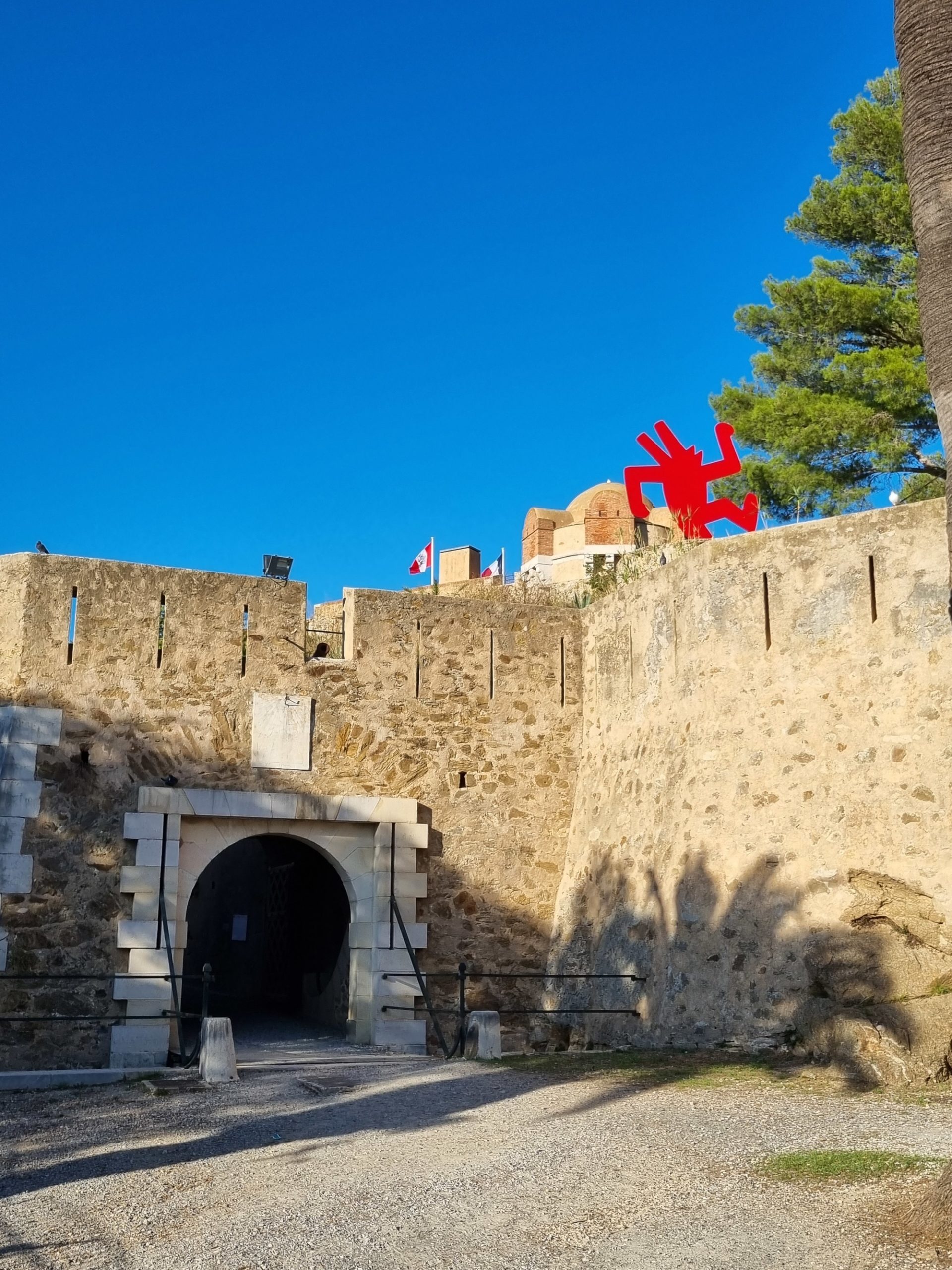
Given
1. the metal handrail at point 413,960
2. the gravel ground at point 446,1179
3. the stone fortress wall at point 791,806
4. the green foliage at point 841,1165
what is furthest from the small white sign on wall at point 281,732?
the green foliage at point 841,1165

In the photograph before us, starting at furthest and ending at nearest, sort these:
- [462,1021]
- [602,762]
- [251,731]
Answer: [602,762], [251,731], [462,1021]

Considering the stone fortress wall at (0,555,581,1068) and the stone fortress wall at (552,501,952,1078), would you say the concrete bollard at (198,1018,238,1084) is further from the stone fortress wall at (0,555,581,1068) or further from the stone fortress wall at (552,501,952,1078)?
the stone fortress wall at (552,501,952,1078)

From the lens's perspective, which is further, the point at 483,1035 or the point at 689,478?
the point at 689,478

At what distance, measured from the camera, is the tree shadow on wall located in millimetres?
8633

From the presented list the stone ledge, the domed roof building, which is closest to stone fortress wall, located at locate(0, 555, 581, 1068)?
the stone ledge

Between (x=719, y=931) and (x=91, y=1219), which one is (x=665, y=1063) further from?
(x=91, y=1219)

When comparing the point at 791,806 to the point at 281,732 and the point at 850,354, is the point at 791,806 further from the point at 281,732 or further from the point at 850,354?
the point at 850,354

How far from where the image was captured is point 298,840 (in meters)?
12.2

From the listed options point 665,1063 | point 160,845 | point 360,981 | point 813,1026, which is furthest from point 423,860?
point 813,1026

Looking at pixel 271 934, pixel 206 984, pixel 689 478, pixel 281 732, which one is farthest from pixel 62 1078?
pixel 689 478

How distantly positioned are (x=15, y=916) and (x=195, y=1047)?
181 centimetres

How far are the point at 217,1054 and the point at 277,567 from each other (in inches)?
186

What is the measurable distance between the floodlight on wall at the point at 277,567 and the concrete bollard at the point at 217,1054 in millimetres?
4302

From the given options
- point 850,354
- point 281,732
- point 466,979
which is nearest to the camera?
point 281,732
